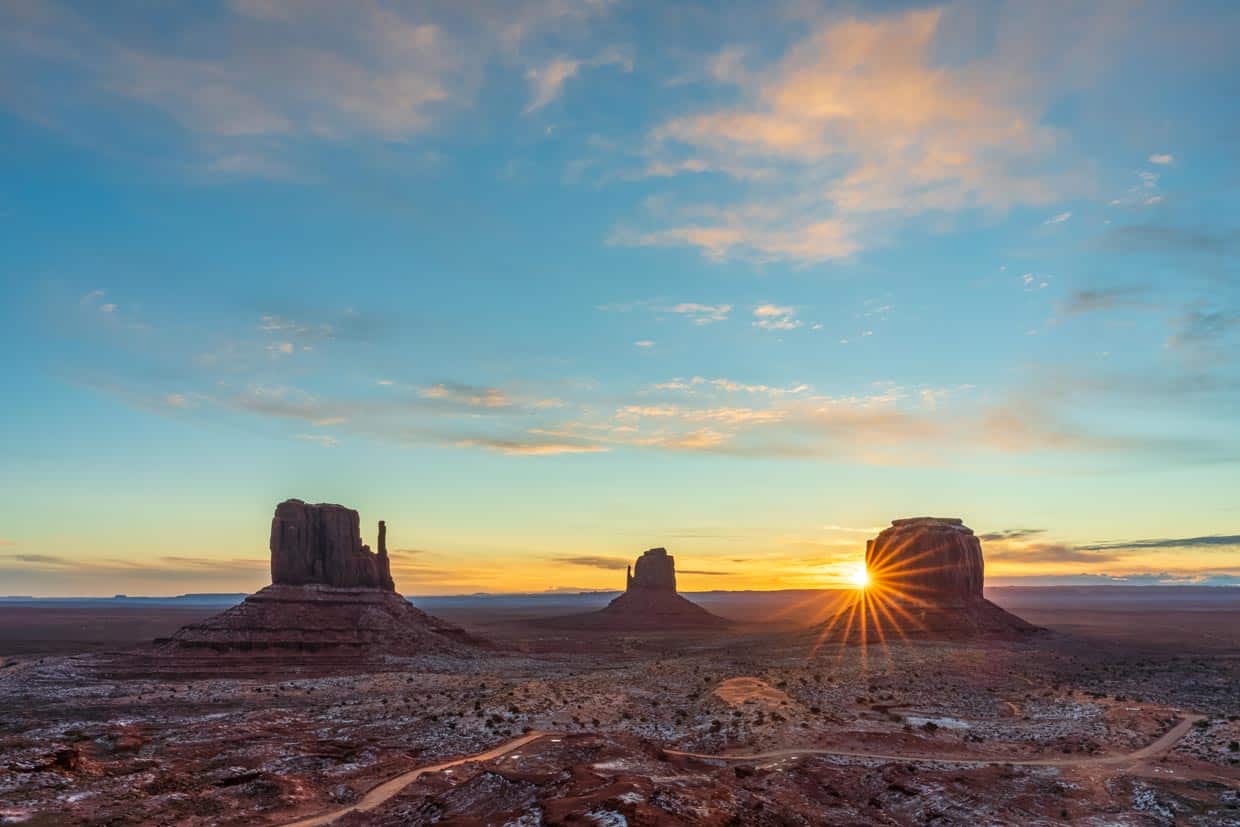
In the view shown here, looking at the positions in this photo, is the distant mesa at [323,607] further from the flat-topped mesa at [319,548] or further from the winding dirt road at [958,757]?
the winding dirt road at [958,757]

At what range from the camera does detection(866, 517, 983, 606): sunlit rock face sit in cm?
10675

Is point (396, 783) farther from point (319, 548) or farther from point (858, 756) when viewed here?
point (319, 548)

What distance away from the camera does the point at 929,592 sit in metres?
107

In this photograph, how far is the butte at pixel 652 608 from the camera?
160875 mm

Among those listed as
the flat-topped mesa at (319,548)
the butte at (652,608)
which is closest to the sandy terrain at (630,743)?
the flat-topped mesa at (319,548)

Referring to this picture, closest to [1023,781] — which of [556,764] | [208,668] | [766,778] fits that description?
[766,778]

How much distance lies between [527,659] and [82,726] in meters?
50.6

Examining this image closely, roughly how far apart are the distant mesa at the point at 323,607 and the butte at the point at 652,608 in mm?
65227

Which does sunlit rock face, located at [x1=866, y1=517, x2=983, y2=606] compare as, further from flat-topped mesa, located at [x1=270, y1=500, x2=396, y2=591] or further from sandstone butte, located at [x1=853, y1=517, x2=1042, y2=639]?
flat-topped mesa, located at [x1=270, y1=500, x2=396, y2=591]

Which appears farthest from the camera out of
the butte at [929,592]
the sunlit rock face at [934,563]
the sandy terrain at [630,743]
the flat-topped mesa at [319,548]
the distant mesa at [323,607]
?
the sunlit rock face at [934,563]

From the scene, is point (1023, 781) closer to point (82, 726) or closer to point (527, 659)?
point (82, 726)

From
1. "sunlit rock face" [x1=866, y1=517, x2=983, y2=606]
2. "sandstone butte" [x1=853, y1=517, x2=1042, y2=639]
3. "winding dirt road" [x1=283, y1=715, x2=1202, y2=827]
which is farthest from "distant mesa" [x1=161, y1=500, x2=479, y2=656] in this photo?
"sunlit rock face" [x1=866, y1=517, x2=983, y2=606]

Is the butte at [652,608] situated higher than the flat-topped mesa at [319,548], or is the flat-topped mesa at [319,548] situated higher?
the flat-topped mesa at [319,548]

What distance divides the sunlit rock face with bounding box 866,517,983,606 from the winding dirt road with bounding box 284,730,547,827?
260 ft
